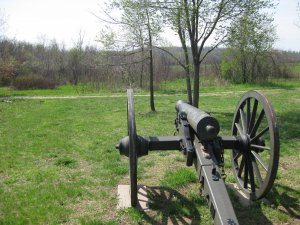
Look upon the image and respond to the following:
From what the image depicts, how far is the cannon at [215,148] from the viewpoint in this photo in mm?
3483

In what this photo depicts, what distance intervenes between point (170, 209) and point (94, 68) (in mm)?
26337

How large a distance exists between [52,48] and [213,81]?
122 feet

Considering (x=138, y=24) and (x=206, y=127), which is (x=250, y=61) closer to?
(x=138, y=24)

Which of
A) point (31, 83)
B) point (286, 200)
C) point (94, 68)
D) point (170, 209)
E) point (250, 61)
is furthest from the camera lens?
point (250, 61)

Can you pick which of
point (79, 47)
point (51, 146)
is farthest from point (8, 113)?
point (79, 47)

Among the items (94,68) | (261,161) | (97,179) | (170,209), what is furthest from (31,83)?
(261,161)

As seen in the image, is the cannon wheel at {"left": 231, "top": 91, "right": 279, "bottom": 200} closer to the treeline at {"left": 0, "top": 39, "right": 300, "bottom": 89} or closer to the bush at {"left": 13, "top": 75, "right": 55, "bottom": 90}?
the treeline at {"left": 0, "top": 39, "right": 300, "bottom": 89}

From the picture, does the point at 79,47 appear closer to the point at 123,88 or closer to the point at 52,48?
the point at 52,48

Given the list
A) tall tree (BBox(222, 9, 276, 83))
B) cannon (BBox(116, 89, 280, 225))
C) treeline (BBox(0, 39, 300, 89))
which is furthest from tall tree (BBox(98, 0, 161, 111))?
tall tree (BBox(222, 9, 276, 83))

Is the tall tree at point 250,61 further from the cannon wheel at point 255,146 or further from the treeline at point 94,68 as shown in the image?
the cannon wheel at point 255,146

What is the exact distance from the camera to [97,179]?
20.2ft

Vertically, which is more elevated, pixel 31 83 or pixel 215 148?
pixel 31 83

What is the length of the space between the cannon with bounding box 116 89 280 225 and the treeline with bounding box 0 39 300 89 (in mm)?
9728

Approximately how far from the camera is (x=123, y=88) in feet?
A: 85.5
